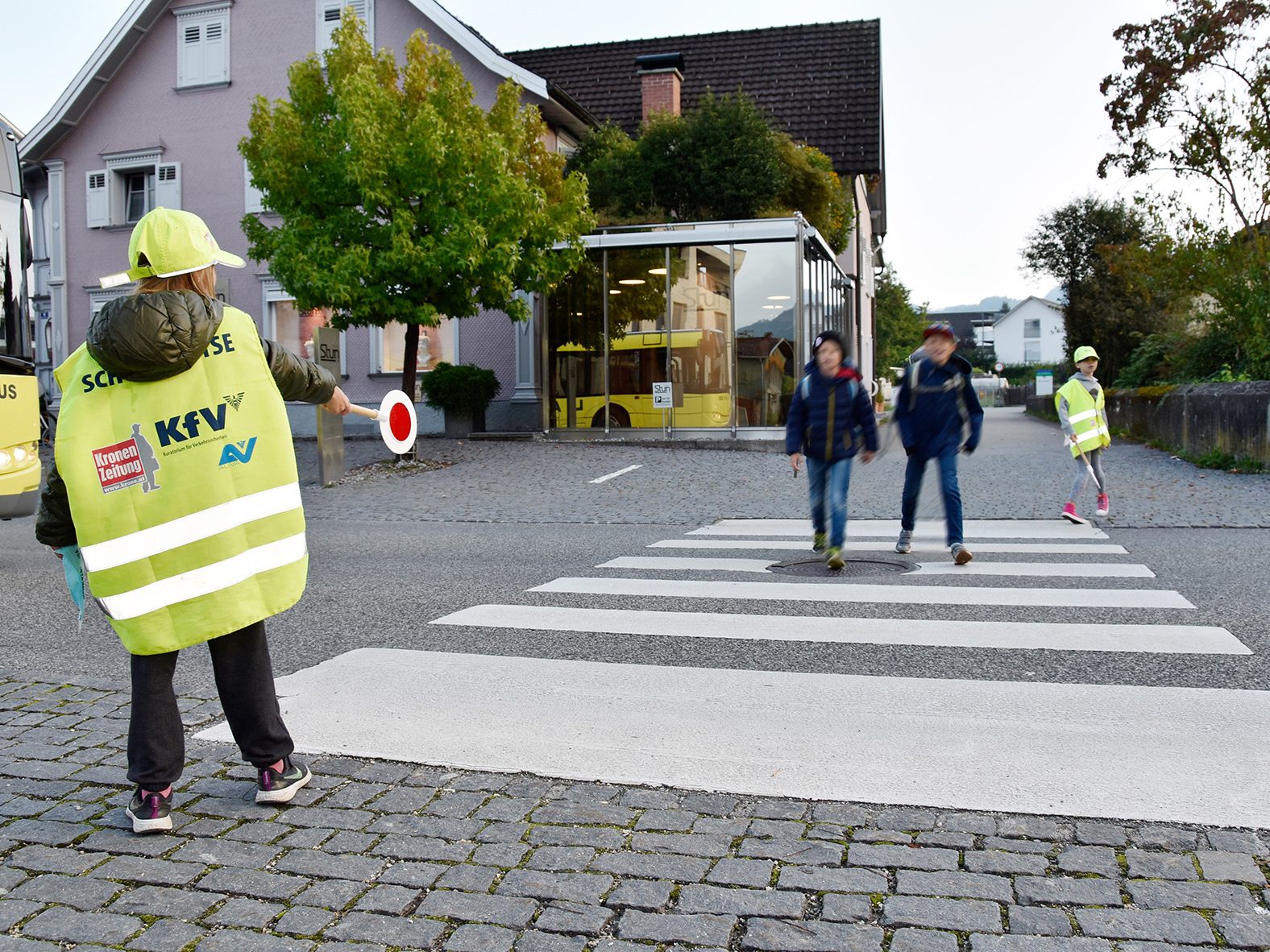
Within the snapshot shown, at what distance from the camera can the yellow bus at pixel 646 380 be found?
851 inches

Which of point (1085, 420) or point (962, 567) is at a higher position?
point (1085, 420)

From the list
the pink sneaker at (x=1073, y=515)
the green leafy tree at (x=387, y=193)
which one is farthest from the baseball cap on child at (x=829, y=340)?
the green leafy tree at (x=387, y=193)

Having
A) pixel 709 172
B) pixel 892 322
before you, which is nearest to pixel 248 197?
pixel 709 172

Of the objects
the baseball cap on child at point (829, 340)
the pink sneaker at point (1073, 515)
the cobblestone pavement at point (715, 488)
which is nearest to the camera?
the baseball cap on child at point (829, 340)

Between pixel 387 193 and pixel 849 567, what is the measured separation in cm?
1167

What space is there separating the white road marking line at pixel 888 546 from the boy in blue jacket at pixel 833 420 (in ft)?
2.21

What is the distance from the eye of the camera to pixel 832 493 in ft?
28.1

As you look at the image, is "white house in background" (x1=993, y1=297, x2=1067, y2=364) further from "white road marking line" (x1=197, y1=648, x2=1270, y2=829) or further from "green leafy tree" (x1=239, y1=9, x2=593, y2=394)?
"white road marking line" (x1=197, y1=648, x2=1270, y2=829)

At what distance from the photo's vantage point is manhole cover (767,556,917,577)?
818cm

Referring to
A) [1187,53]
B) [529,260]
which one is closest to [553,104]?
[529,260]

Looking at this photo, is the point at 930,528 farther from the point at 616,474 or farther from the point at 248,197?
the point at 248,197

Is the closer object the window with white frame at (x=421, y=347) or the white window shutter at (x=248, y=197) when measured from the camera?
the window with white frame at (x=421, y=347)

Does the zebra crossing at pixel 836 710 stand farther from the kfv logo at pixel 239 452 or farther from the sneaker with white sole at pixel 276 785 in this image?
the kfv logo at pixel 239 452

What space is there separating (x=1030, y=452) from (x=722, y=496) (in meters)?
8.03
